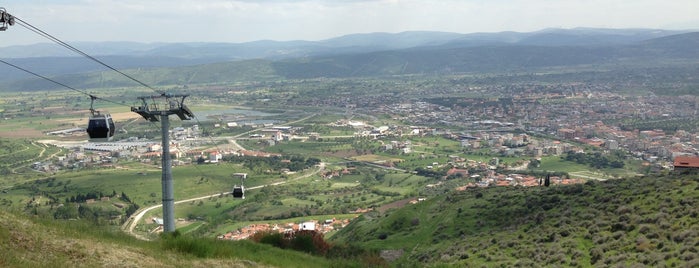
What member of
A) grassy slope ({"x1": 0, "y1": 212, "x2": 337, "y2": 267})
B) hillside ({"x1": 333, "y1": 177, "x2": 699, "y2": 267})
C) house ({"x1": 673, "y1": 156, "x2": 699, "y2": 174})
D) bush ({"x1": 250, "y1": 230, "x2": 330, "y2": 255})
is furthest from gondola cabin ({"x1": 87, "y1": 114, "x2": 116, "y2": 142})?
house ({"x1": 673, "y1": 156, "x2": 699, "y2": 174})

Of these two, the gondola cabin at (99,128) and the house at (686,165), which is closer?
the gondola cabin at (99,128)

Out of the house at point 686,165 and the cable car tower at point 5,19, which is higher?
the cable car tower at point 5,19

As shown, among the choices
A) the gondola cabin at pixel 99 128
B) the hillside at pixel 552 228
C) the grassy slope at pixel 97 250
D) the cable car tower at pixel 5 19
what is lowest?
the hillside at pixel 552 228

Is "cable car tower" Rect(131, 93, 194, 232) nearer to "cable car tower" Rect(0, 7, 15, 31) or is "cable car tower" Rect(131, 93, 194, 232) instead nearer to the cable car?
the cable car

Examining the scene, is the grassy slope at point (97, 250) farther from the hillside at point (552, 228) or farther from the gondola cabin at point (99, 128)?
the hillside at point (552, 228)

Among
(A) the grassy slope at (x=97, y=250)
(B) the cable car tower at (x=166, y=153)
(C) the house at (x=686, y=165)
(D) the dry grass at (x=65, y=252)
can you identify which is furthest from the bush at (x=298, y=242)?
(C) the house at (x=686, y=165)

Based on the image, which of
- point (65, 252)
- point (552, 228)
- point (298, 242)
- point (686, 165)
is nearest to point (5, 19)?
point (65, 252)
